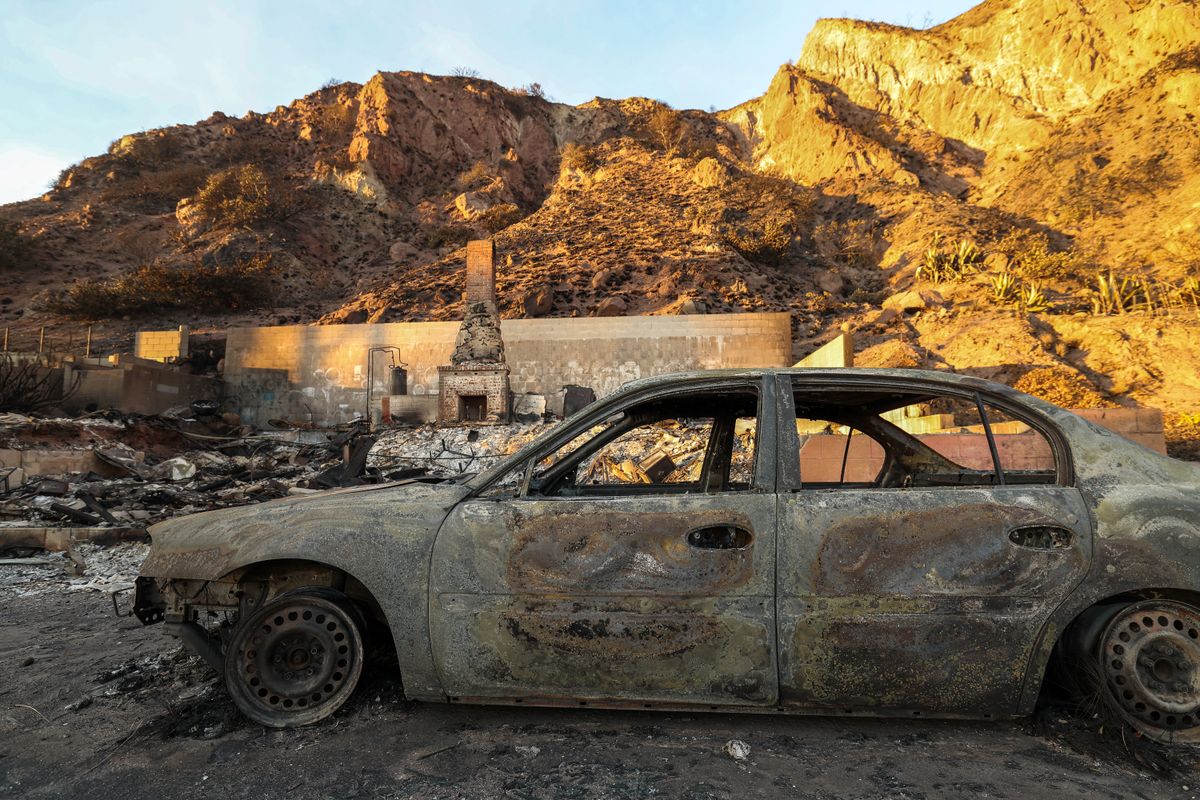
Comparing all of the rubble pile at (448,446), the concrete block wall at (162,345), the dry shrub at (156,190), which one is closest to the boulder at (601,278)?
the rubble pile at (448,446)

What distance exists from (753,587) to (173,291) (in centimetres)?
3792

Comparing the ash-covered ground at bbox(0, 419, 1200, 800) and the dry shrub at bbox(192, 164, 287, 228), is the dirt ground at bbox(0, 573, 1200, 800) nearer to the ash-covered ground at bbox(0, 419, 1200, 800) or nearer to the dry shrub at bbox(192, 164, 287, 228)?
the ash-covered ground at bbox(0, 419, 1200, 800)

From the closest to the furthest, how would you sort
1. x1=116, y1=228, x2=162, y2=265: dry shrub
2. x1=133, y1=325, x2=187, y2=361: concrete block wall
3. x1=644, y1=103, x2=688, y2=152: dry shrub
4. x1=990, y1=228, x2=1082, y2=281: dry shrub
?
1. x1=133, y1=325, x2=187, y2=361: concrete block wall
2. x1=990, y1=228, x2=1082, y2=281: dry shrub
3. x1=116, y1=228, x2=162, y2=265: dry shrub
4. x1=644, y1=103, x2=688, y2=152: dry shrub

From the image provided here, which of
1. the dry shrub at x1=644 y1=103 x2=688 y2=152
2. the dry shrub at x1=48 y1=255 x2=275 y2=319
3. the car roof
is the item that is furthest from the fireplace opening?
the dry shrub at x1=644 y1=103 x2=688 y2=152

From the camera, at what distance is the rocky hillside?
23281 mm

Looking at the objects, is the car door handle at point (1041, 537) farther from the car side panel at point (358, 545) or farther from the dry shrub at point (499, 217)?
the dry shrub at point (499, 217)

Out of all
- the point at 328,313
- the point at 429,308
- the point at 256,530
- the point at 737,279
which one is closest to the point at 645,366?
the point at 737,279

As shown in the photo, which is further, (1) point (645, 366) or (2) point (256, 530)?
(1) point (645, 366)

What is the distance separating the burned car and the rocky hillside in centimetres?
1443

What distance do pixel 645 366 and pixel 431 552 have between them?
60.6ft

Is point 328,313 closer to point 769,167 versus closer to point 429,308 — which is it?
point 429,308

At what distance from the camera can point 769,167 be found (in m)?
48.6

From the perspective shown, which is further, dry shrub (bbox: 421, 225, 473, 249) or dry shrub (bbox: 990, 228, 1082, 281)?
dry shrub (bbox: 421, 225, 473, 249)

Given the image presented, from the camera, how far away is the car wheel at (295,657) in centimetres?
244
